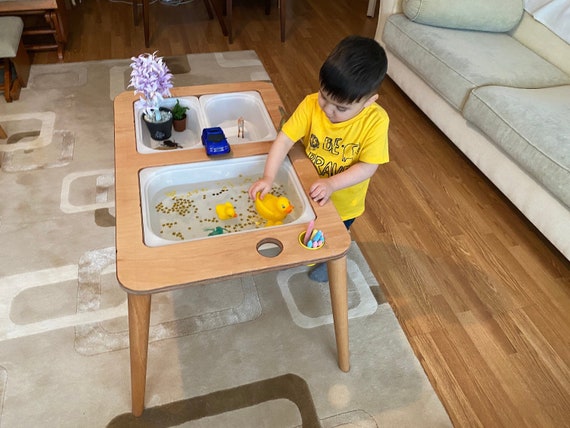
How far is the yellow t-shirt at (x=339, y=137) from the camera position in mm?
1113

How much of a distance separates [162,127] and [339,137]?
0.54 meters

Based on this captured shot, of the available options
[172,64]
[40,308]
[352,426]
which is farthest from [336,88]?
[172,64]

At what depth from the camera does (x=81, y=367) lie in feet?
4.02

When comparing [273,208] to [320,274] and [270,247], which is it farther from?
[320,274]

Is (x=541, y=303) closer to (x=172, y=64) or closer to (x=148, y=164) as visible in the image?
(x=148, y=164)

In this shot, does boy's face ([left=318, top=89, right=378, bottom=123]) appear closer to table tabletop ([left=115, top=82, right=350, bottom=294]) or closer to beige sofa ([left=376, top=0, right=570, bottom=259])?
table tabletop ([left=115, top=82, right=350, bottom=294])

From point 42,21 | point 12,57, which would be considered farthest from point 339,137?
point 42,21

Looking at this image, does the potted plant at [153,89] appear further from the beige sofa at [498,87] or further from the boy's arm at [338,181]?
the beige sofa at [498,87]

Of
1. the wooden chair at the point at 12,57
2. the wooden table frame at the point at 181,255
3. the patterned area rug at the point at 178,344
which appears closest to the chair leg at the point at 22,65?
the wooden chair at the point at 12,57

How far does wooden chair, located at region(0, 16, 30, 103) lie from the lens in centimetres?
202

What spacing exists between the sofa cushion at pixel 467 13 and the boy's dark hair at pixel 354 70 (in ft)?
4.35

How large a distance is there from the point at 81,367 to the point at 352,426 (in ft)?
2.51

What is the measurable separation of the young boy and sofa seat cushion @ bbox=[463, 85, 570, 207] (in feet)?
2.31

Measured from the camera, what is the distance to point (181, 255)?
2.99 feet
